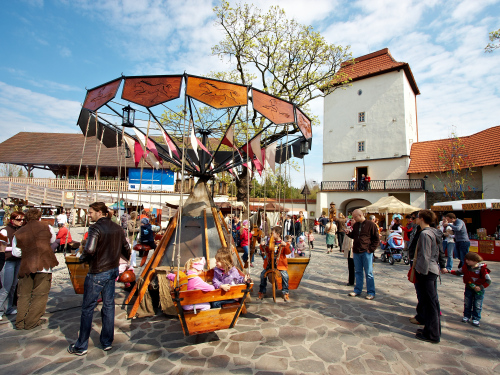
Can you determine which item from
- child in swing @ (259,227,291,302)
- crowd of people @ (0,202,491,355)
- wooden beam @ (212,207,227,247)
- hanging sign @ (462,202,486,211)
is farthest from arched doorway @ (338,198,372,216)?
crowd of people @ (0,202,491,355)

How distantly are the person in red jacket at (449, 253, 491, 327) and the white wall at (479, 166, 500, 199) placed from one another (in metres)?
21.8

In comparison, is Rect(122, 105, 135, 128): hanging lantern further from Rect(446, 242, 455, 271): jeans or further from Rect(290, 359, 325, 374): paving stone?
Rect(446, 242, 455, 271): jeans

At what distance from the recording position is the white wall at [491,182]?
2075 centimetres

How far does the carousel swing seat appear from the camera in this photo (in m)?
3.32

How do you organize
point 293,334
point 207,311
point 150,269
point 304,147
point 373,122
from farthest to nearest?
point 373,122 < point 304,147 < point 150,269 < point 293,334 < point 207,311

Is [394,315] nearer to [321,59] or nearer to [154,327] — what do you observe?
[154,327]

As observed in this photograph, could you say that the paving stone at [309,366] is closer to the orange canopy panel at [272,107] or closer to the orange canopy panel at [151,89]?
the orange canopy panel at [272,107]

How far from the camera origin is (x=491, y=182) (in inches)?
832

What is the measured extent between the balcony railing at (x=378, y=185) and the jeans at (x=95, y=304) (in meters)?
26.0

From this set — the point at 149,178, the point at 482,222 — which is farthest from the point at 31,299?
the point at 149,178

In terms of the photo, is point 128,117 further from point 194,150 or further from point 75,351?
point 75,351

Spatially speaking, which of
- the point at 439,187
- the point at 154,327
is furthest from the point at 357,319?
the point at 439,187

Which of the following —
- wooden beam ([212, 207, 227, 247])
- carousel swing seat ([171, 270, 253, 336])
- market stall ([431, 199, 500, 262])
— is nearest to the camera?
carousel swing seat ([171, 270, 253, 336])

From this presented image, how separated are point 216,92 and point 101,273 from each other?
2.97 metres
